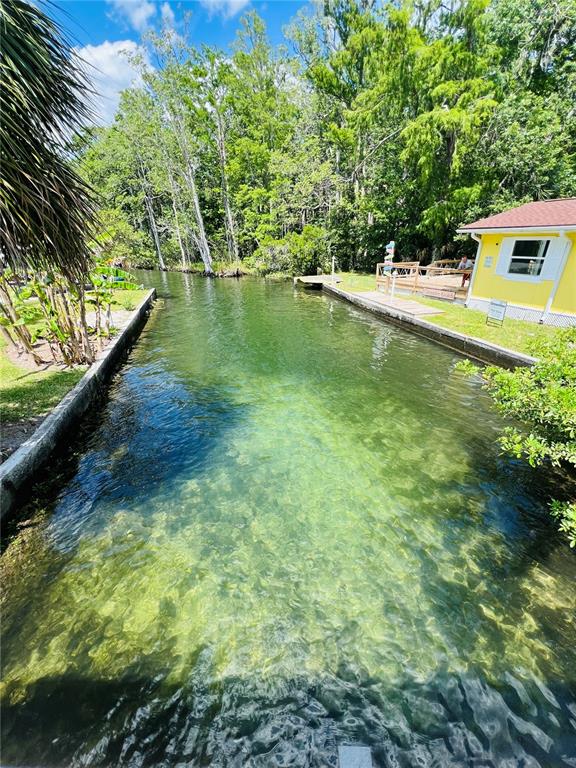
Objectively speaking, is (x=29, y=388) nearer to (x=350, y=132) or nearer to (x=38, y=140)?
(x=38, y=140)

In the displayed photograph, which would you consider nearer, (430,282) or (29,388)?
(29,388)

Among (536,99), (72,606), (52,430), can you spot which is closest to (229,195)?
(536,99)

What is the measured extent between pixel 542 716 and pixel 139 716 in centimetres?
315

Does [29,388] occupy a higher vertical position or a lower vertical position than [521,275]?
lower

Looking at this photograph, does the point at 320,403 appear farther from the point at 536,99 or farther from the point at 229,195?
the point at 229,195

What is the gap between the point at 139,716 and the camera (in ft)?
8.67

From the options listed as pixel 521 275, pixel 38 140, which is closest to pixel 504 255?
pixel 521 275

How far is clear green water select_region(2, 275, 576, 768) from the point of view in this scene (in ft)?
8.46

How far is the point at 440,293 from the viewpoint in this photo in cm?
1723

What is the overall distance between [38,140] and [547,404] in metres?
6.06

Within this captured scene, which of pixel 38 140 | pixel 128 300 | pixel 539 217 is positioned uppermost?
pixel 38 140

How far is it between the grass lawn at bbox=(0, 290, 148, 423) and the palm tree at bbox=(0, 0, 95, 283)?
3.61 metres

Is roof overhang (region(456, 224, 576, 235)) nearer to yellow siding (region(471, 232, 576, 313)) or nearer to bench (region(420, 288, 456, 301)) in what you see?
yellow siding (region(471, 232, 576, 313))

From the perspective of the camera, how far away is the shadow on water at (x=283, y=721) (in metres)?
2.45
